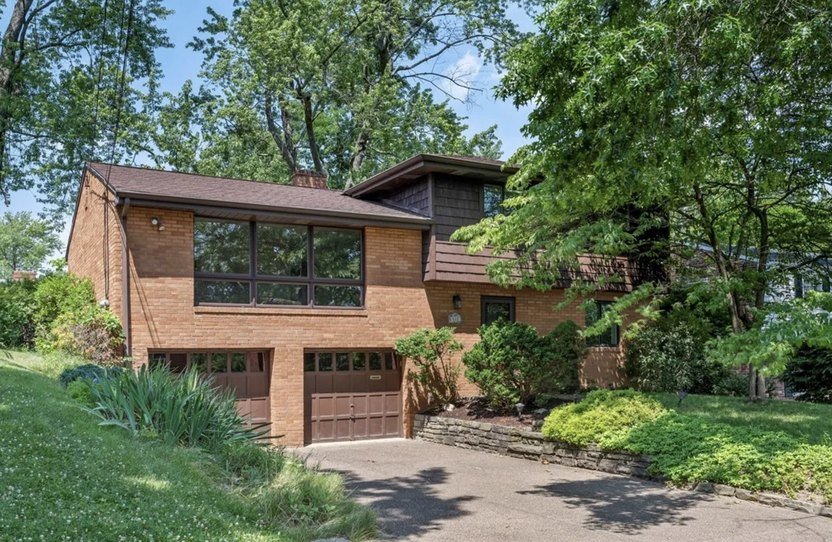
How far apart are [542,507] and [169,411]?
4752mm

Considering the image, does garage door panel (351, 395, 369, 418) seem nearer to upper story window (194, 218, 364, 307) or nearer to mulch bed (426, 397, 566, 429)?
mulch bed (426, 397, 566, 429)

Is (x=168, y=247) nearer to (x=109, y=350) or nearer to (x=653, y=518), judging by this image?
(x=109, y=350)

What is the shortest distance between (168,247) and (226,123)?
15692 mm

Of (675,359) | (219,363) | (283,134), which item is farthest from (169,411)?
(283,134)

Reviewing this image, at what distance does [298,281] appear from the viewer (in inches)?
591

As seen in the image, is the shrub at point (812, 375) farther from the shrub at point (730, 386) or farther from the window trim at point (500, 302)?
the window trim at point (500, 302)

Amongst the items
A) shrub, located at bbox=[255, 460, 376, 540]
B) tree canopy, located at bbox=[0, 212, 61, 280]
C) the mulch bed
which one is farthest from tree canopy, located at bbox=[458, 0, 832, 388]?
tree canopy, located at bbox=[0, 212, 61, 280]

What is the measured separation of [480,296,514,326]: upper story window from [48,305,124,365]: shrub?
841cm

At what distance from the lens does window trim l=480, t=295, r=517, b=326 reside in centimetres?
1703

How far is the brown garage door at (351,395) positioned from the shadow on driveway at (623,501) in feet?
20.7

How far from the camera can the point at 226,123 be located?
28.0m

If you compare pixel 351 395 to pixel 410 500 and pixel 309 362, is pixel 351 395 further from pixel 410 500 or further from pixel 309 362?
pixel 410 500

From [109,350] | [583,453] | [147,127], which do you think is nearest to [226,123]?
[147,127]

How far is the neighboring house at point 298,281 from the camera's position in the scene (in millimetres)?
13492
